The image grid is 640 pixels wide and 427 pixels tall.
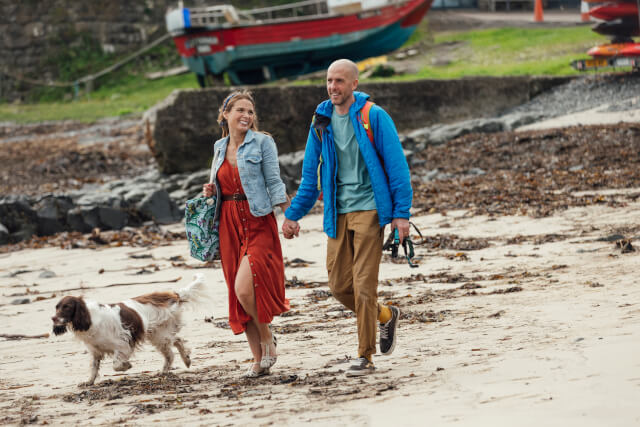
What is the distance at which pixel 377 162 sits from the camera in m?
5.04

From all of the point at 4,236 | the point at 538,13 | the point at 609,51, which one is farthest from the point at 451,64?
the point at 4,236

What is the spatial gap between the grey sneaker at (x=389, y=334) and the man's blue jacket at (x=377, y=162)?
2.25 ft

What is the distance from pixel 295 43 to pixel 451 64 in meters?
5.25

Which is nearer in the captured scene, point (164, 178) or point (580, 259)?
point (580, 259)

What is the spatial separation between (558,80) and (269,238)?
52.1 feet

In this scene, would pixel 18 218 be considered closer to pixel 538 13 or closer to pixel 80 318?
pixel 80 318

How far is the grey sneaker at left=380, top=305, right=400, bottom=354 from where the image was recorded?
5.29m

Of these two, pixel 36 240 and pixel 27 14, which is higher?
pixel 27 14

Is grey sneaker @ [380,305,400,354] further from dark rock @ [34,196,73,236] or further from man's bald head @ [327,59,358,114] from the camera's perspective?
dark rock @ [34,196,73,236]

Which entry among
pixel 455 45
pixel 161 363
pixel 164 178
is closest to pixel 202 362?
pixel 161 363

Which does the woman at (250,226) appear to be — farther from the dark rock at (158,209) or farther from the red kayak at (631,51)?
the red kayak at (631,51)

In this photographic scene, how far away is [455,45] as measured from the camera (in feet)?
95.9

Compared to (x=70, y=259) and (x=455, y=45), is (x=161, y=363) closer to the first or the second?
(x=70, y=259)

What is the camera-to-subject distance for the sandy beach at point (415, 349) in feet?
13.2
